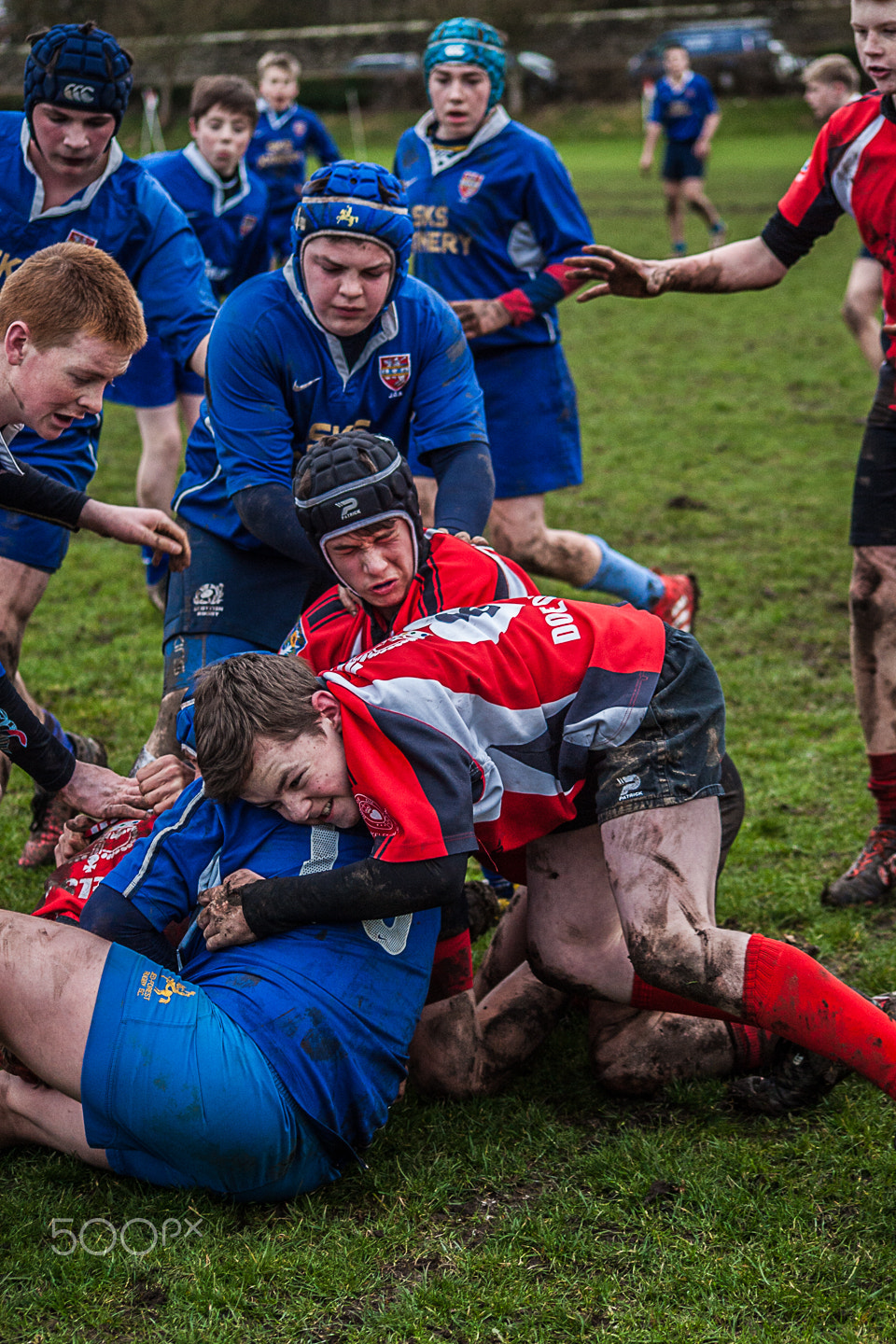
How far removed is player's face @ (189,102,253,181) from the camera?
24.5 ft

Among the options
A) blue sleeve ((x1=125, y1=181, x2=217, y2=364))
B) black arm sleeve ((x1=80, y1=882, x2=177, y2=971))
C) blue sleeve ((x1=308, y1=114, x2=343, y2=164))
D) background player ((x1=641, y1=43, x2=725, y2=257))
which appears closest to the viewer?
black arm sleeve ((x1=80, y1=882, x2=177, y2=971))

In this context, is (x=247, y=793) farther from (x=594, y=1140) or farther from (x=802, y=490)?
(x=802, y=490)

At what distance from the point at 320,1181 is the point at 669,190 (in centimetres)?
1531

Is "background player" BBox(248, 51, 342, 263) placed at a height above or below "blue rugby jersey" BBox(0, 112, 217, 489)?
above

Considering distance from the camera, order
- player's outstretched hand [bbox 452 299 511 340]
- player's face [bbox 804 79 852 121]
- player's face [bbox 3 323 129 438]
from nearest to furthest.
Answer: player's face [bbox 3 323 129 438] → player's outstretched hand [bbox 452 299 511 340] → player's face [bbox 804 79 852 121]

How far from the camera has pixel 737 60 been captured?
1578 inches

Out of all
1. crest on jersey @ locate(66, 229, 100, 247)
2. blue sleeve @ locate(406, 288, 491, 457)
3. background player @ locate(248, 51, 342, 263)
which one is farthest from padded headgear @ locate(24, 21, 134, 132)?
background player @ locate(248, 51, 342, 263)

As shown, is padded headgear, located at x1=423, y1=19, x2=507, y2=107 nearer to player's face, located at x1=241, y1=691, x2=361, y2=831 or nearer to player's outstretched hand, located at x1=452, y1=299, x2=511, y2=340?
player's outstretched hand, located at x1=452, y1=299, x2=511, y2=340

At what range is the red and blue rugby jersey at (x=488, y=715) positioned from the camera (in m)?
2.66

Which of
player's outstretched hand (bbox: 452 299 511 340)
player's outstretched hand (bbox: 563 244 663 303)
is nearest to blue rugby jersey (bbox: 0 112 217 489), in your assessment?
player's outstretched hand (bbox: 452 299 511 340)

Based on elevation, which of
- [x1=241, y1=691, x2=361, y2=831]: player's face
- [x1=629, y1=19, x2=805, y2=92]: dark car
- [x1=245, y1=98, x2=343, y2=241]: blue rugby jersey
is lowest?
[x1=241, y1=691, x2=361, y2=831]: player's face

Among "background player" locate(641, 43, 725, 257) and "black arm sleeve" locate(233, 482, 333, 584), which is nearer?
"black arm sleeve" locate(233, 482, 333, 584)

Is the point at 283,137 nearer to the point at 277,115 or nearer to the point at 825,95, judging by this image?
the point at 277,115

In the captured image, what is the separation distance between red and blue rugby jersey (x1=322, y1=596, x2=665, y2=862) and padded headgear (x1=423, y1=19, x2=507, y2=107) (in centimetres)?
343
